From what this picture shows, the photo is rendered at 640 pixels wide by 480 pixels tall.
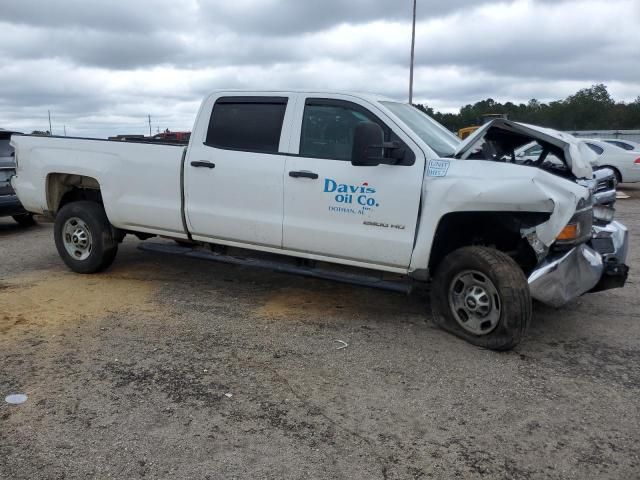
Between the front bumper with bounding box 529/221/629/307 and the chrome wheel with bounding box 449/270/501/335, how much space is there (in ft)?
1.03

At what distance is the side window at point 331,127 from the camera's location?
5059mm

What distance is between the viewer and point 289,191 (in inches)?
205

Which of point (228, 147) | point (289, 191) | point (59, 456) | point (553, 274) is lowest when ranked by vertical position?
point (59, 456)

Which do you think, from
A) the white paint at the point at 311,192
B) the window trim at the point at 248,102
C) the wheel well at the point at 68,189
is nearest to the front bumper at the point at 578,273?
the white paint at the point at 311,192

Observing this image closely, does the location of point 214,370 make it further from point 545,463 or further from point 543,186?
point 543,186

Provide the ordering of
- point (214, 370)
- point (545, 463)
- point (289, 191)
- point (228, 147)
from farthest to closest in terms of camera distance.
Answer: point (228, 147), point (289, 191), point (214, 370), point (545, 463)

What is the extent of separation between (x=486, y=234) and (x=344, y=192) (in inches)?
49.3

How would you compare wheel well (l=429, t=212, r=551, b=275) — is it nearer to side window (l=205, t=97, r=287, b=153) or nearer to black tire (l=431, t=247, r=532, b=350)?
black tire (l=431, t=247, r=532, b=350)

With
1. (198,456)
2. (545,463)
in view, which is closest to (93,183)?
(198,456)

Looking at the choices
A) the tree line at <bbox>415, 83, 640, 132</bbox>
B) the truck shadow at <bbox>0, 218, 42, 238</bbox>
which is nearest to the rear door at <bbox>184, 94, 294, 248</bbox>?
the truck shadow at <bbox>0, 218, 42, 238</bbox>

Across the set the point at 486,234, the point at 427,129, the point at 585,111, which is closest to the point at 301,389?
the point at 486,234

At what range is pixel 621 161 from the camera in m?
15.7

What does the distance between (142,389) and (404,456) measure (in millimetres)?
1790

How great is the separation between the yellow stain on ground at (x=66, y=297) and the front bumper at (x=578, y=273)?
11.3 feet
